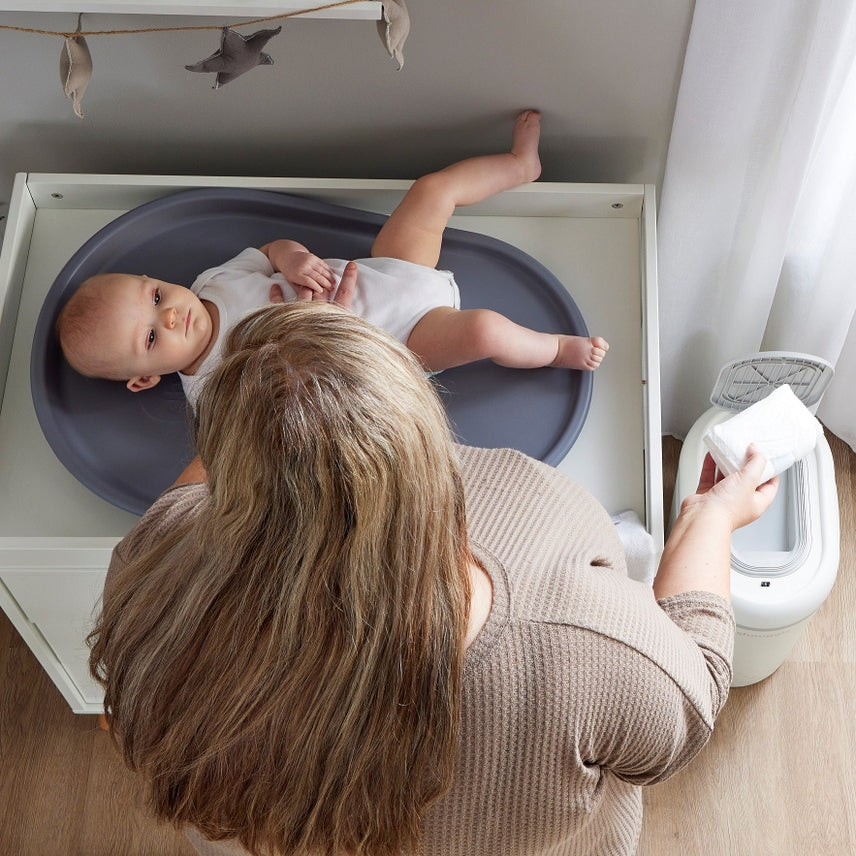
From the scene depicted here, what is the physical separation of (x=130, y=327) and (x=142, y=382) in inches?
3.6

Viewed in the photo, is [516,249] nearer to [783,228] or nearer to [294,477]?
[783,228]

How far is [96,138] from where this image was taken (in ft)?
4.34

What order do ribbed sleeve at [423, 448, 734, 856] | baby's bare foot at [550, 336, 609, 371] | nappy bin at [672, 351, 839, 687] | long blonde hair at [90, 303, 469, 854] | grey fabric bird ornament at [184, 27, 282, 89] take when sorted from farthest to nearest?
nappy bin at [672, 351, 839, 687]
baby's bare foot at [550, 336, 609, 371]
grey fabric bird ornament at [184, 27, 282, 89]
ribbed sleeve at [423, 448, 734, 856]
long blonde hair at [90, 303, 469, 854]

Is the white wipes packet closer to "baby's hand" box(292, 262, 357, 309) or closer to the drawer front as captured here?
"baby's hand" box(292, 262, 357, 309)

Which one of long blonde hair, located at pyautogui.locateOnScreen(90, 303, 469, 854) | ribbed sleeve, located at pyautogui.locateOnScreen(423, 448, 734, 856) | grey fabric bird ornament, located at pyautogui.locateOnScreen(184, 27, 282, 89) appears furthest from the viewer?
grey fabric bird ornament, located at pyautogui.locateOnScreen(184, 27, 282, 89)

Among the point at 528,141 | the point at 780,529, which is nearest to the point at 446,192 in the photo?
the point at 528,141

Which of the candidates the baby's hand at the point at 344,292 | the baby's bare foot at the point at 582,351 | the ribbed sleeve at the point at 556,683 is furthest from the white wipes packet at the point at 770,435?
the baby's hand at the point at 344,292

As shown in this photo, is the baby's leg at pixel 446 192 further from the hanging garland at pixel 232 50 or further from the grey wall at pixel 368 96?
the hanging garland at pixel 232 50

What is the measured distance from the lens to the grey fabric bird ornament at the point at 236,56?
92 centimetres

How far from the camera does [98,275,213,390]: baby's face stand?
44.2 inches

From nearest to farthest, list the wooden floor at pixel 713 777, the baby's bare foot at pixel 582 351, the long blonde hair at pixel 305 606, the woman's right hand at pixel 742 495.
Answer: the long blonde hair at pixel 305 606 → the woman's right hand at pixel 742 495 → the baby's bare foot at pixel 582 351 → the wooden floor at pixel 713 777

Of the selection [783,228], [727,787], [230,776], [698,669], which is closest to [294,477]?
[230,776]

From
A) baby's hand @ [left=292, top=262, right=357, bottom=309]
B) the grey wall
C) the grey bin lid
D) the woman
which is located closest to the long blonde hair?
the woman

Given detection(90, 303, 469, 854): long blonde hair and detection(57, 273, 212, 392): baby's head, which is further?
detection(57, 273, 212, 392): baby's head
